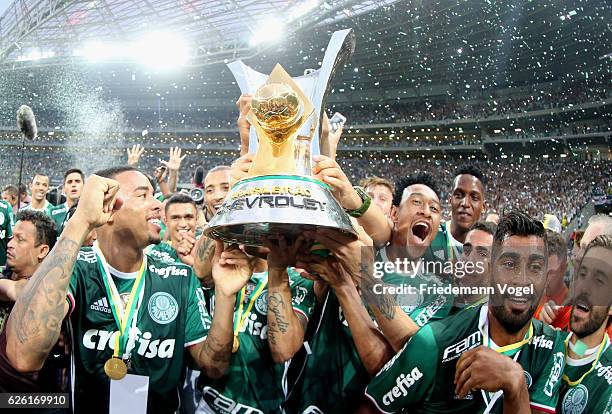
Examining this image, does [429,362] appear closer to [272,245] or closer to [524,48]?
[272,245]

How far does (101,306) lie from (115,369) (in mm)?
248

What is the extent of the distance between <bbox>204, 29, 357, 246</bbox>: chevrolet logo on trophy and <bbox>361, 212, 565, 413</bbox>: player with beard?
1.62 ft

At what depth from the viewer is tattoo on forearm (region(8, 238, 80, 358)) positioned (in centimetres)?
166

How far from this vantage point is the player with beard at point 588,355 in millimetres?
1750

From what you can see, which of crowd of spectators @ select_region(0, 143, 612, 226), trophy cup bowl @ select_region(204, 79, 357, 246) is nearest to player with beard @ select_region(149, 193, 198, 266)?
trophy cup bowl @ select_region(204, 79, 357, 246)

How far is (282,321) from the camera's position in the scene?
1760 millimetres

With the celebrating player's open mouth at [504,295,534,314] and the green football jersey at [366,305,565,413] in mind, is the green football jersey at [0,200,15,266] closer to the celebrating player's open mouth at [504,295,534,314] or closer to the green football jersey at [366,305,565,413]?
the green football jersey at [366,305,565,413]

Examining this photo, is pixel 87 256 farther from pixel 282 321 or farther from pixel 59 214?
pixel 59 214

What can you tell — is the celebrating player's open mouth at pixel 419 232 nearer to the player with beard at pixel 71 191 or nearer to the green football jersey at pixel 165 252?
the green football jersey at pixel 165 252

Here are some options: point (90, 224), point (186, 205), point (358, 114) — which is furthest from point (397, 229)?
point (358, 114)

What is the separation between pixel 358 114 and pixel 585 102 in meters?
10.2

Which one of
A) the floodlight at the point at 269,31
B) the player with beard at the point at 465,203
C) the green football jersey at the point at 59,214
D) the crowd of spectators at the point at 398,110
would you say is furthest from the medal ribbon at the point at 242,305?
the crowd of spectators at the point at 398,110

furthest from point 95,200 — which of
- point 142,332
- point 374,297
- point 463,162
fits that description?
point 463,162

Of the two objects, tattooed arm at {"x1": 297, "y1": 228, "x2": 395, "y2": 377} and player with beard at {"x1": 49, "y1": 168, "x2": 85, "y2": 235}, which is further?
player with beard at {"x1": 49, "y1": 168, "x2": 85, "y2": 235}
